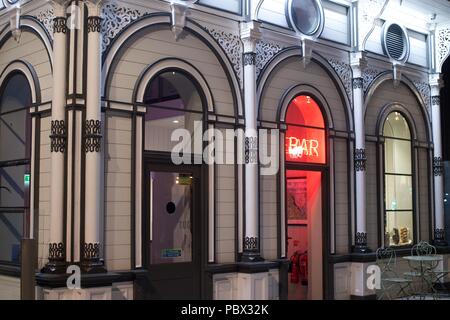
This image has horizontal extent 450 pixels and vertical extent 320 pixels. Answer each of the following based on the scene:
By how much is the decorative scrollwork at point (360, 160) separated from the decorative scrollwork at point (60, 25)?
5.32 m

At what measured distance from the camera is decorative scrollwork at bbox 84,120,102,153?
23.5 ft

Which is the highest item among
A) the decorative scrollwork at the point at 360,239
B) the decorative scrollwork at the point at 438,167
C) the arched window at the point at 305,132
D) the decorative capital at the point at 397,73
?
the decorative capital at the point at 397,73

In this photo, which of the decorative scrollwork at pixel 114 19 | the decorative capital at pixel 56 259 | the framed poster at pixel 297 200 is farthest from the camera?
the framed poster at pixel 297 200

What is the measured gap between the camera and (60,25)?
7332 millimetres

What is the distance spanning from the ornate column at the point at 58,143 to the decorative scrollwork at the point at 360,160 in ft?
17.1

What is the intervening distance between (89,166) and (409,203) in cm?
691

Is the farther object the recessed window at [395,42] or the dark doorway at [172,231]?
the recessed window at [395,42]

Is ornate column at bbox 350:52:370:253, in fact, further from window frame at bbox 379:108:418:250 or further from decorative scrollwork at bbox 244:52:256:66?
decorative scrollwork at bbox 244:52:256:66

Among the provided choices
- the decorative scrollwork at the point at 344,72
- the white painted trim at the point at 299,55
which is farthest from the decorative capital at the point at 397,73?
the white painted trim at the point at 299,55

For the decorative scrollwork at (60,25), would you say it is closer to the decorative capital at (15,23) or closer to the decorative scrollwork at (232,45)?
the decorative capital at (15,23)

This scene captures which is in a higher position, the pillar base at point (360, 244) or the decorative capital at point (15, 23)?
the decorative capital at point (15, 23)

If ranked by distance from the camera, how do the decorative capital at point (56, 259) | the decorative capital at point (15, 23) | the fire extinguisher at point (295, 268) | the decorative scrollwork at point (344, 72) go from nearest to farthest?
the decorative capital at point (56, 259), the decorative capital at point (15, 23), the decorative scrollwork at point (344, 72), the fire extinguisher at point (295, 268)

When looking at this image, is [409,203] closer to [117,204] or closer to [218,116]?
[218,116]

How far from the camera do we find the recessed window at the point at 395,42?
11445 millimetres
